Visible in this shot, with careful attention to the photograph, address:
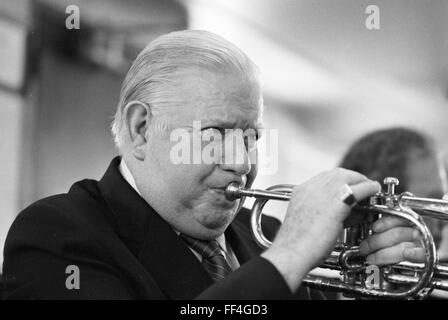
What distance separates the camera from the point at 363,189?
103cm

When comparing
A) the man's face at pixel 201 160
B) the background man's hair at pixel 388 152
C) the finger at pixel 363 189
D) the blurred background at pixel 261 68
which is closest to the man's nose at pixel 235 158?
the man's face at pixel 201 160

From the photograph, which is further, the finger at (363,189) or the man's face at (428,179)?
the man's face at (428,179)

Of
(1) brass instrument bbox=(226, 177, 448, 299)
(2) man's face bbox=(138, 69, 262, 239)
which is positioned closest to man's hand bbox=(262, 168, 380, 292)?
(1) brass instrument bbox=(226, 177, 448, 299)

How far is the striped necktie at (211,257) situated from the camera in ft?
4.06

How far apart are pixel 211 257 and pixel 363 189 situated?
366mm

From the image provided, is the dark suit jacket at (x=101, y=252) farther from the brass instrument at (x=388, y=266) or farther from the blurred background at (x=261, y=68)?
the blurred background at (x=261, y=68)

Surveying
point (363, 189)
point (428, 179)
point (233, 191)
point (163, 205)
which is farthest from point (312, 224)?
point (428, 179)

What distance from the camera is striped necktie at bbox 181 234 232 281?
4.06 feet

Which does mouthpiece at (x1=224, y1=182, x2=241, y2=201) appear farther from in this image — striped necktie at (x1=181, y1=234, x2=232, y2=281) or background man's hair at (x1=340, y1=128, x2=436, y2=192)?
background man's hair at (x1=340, y1=128, x2=436, y2=192)

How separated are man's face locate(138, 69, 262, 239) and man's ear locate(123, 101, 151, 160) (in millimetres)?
17

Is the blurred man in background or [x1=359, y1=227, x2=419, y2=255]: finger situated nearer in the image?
[x1=359, y1=227, x2=419, y2=255]: finger

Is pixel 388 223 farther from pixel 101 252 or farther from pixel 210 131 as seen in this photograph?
pixel 101 252
